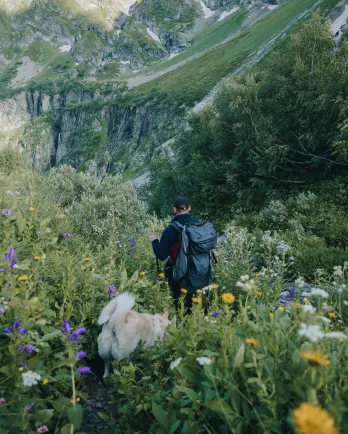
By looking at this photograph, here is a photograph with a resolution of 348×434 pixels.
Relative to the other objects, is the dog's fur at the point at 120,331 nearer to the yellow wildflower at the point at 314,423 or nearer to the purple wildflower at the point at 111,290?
the purple wildflower at the point at 111,290

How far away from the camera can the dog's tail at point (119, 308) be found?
13.0 feet

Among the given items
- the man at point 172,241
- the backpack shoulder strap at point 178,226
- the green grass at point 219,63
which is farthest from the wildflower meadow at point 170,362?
the green grass at point 219,63

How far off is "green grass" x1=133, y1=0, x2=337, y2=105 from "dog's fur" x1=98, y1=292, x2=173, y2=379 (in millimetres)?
96234

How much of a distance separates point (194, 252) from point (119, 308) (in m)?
2.16

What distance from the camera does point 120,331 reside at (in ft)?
13.2

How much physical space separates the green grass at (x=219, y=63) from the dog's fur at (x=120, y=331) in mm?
96234

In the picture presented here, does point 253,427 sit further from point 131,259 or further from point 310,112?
point 310,112

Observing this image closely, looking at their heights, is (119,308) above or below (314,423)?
below

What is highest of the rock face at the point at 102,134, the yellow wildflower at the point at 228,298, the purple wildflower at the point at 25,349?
the purple wildflower at the point at 25,349

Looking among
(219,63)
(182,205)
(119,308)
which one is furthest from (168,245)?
(219,63)

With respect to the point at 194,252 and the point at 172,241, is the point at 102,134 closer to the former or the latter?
the point at 172,241

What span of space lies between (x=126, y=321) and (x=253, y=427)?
2.25 metres

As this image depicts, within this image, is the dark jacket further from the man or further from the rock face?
the rock face

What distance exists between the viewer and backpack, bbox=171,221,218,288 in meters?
5.72
